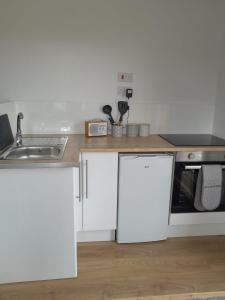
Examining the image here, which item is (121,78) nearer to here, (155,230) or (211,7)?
(211,7)

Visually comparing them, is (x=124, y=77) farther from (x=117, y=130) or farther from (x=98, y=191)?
(x=98, y=191)

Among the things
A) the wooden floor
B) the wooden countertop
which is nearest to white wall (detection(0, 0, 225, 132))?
the wooden countertop

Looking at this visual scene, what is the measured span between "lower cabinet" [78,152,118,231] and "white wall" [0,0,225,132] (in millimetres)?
654

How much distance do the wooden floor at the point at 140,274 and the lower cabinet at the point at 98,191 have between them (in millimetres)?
242

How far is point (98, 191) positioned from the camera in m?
1.96

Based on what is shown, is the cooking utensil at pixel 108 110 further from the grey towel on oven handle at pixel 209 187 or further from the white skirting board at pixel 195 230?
the white skirting board at pixel 195 230

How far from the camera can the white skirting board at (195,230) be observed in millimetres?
2240

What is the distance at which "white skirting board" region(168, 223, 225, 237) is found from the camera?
7.35ft

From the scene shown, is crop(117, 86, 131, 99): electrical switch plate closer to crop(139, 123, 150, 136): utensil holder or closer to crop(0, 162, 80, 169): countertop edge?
crop(139, 123, 150, 136): utensil holder

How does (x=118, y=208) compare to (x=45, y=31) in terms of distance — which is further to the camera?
(x=45, y=31)

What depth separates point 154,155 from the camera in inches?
76.6

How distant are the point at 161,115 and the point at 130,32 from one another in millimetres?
838

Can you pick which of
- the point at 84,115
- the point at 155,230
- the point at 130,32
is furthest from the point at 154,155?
the point at 130,32

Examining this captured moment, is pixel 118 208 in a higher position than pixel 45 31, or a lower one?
lower
